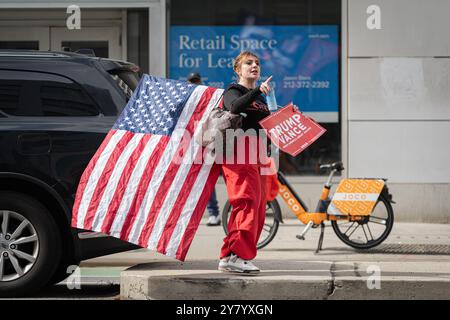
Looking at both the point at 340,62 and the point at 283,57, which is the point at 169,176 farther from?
the point at 340,62

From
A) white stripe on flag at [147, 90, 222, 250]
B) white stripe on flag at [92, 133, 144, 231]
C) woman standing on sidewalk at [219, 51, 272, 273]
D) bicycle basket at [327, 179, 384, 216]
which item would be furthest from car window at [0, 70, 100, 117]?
bicycle basket at [327, 179, 384, 216]

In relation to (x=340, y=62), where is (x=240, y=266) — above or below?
below

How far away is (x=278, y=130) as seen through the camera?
711 cm

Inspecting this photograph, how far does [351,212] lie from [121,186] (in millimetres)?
4087

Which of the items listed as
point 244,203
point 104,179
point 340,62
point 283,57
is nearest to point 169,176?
point 104,179

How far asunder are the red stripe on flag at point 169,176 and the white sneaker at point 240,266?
657 mm

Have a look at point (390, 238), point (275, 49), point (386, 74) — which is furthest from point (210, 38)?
point (390, 238)

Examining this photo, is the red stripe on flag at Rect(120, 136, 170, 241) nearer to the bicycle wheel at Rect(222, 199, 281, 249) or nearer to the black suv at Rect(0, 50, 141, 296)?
the black suv at Rect(0, 50, 141, 296)

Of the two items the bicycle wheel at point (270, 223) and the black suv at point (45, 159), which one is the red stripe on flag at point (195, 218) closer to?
the black suv at point (45, 159)

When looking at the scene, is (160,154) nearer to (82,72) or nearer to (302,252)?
(82,72)

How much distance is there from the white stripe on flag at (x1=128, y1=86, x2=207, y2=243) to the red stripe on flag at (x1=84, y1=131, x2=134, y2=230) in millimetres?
304

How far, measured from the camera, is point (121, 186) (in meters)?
7.21

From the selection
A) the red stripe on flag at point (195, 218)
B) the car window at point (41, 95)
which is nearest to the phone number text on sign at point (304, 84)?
the car window at point (41, 95)

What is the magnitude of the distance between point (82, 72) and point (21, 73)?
18.9 inches
